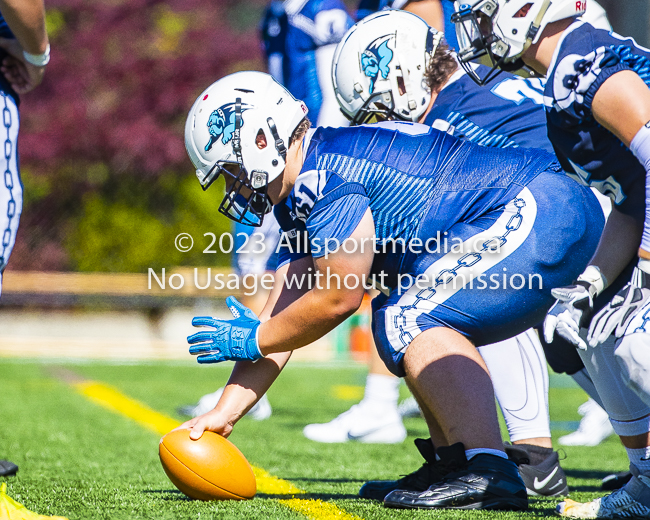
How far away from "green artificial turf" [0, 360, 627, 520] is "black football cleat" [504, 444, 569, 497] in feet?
0.30

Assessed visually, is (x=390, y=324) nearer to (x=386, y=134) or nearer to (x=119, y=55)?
(x=386, y=134)

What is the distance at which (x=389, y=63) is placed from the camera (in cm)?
336

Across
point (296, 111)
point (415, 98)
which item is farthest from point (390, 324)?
point (415, 98)

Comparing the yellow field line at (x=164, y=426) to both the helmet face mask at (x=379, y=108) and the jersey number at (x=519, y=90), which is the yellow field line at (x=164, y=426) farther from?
the jersey number at (x=519, y=90)

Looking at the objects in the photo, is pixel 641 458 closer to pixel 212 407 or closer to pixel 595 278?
pixel 595 278

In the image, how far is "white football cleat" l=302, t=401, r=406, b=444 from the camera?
15.0 ft

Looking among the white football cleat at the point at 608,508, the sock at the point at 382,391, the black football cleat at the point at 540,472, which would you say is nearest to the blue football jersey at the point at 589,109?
the white football cleat at the point at 608,508

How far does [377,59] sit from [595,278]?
53.4 inches

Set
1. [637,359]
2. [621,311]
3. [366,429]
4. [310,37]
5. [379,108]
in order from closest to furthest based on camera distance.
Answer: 1. [637,359]
2. [621,311]
3. [379,108]
4. [366,429]
5. [310,37]

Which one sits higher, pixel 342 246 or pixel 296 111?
pixel 296 111

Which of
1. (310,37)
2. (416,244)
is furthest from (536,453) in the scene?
(310,37)

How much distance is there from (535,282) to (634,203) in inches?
16.2

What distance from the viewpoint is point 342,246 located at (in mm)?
2576

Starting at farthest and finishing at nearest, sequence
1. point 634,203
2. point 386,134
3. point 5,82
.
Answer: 1. point 5,82
2. point 386,134
3. point 634,203
